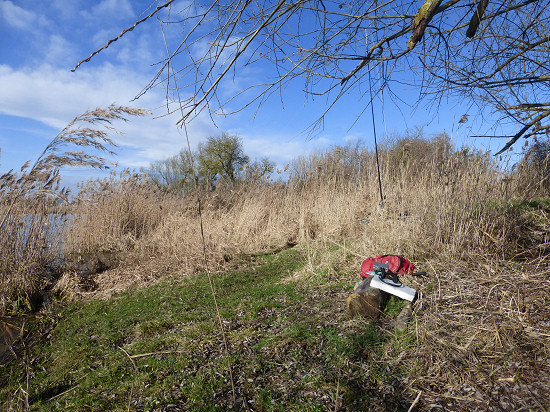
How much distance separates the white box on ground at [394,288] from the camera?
309 centimetres

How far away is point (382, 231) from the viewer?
5.29m

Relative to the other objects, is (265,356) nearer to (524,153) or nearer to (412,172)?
(412,172)

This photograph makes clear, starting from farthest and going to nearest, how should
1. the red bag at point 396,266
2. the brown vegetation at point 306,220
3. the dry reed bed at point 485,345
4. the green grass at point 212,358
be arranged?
1. the brown vegetation at point 306,220
2. the red bag at point 396,266
3. the green grass at point 212,358
4. the dry reed bed at point 485,345

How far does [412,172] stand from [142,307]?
515cm

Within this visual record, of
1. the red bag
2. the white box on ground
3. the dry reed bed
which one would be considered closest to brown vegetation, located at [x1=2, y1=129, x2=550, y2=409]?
the dry reed bed

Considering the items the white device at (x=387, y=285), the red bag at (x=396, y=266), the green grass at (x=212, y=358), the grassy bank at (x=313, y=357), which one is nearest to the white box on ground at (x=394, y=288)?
the white device at (x=387, y=285)

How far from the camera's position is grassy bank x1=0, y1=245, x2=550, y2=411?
2.17 m

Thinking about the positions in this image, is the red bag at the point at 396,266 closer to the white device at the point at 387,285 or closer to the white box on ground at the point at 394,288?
the white device at the point at 387,285

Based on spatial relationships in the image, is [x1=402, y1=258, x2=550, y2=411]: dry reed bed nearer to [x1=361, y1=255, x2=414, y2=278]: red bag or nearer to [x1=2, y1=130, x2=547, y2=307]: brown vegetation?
[x1=361, y1=255, x2=414, y2=278]: red bag

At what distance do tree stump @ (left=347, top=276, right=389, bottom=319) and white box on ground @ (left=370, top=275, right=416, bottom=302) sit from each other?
2.2 inches

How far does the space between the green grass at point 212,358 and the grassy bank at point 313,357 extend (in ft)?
0.04

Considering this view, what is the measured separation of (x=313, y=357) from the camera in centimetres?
267

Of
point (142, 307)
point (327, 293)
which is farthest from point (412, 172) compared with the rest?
point (142, 307)

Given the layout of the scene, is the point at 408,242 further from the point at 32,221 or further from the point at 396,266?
the point at 32,221
